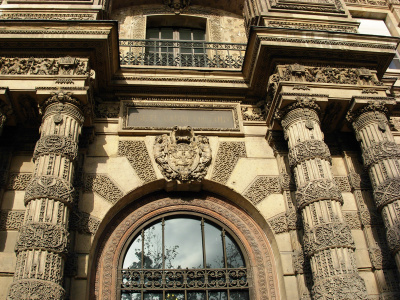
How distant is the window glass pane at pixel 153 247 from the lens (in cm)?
780

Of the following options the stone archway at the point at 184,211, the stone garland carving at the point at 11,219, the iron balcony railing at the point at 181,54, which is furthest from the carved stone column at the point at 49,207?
the iron balcony railing at the point at 181,54

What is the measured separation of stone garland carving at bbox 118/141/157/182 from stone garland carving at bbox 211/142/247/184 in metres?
1.27

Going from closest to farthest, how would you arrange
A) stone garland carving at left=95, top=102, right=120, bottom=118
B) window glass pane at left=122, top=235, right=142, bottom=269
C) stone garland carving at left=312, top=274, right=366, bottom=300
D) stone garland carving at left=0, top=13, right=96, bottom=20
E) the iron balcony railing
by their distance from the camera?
stone garland carving at left=312, top=274, right=366, bottom=300, window glass pane at left=122, top=235, right=142, bottom=269, stone garland carving at left=95, top=102, right=120, bottom=118, stone garland carving at left=0, top=13, right=96, bottom=20, the iron balcony railing

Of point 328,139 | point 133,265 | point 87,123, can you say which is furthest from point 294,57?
point 133,265

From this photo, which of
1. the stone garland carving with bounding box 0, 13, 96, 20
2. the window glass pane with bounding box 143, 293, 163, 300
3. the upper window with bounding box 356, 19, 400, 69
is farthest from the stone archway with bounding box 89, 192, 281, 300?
the upper window with bounding box 356, 19, 400, 69

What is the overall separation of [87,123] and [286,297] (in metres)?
4.91

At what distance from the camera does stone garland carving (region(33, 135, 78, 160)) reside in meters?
7.05

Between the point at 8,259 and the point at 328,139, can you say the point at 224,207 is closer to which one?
the point at 328,139

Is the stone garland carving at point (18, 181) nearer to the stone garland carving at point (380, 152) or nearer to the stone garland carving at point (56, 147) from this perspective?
the stone garland carving at point (56, 147)

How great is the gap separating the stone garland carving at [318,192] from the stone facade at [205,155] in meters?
0.02

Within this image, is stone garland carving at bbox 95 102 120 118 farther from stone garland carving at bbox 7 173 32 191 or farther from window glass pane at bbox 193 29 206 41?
window glass pane at bbox 193 29 206 41

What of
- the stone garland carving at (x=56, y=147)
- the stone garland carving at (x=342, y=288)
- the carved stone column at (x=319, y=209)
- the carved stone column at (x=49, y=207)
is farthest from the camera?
the stone garland carving at (x=56, y=147)

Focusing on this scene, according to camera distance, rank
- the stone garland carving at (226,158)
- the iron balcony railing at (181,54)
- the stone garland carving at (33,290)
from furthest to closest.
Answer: the iron balcony railing at (181,54), the stone garland carving at (226,158), the stone garland carving at (33,290)

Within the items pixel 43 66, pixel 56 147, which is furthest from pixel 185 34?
pixel 56 147
